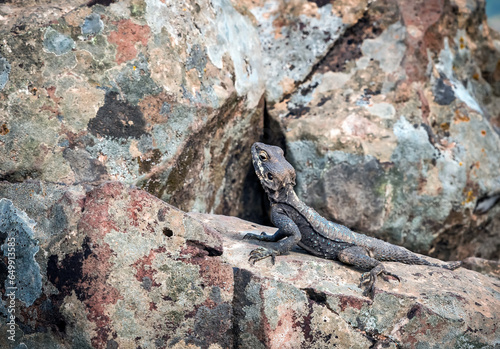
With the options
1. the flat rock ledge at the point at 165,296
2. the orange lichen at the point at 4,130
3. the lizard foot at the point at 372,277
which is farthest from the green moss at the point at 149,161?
the lizard foot at the point at 372,277

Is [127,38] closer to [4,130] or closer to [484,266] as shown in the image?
[4,130]

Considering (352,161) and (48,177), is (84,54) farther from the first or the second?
(352,161)

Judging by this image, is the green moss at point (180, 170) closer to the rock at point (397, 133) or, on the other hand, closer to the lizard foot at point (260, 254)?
the lizard foot at point (260, 254)

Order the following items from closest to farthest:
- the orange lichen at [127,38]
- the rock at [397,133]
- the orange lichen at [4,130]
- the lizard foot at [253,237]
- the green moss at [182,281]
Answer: the green moss at [182,281], the orange lichen at [4,130], the lizard foot at [253,237], the orange lichen at [127,38], the rock at [397,133]

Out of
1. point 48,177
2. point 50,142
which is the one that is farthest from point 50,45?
point 48,177

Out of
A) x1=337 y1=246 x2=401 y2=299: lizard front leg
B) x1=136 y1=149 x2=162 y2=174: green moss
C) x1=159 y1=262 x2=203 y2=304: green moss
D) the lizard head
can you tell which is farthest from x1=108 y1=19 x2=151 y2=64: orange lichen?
x1=337 y1=246 x2=401 y2=299: lizard front leg

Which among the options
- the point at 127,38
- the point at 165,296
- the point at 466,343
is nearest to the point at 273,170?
the point at 165,296

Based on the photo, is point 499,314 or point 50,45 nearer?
point 499,314
